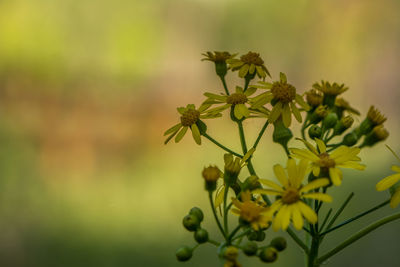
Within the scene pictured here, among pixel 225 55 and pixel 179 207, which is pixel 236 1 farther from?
pixel 225 55

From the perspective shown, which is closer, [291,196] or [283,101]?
[291,196]

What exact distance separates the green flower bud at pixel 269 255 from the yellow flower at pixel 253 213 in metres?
0.03

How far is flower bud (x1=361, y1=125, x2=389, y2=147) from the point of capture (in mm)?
1095

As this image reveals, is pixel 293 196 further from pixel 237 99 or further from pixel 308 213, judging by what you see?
pixel 237 99

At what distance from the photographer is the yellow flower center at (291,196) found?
80 cm

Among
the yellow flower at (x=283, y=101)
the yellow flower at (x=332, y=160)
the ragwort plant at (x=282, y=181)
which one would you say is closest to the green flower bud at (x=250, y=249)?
the ragwort plant at (x=282, y=181)

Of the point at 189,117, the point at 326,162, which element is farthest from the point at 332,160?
the point at 189,117

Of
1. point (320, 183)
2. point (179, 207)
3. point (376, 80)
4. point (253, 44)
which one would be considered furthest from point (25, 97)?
point (320, 183)

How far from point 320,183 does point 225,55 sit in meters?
0.47

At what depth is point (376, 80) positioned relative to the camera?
15.2 ft

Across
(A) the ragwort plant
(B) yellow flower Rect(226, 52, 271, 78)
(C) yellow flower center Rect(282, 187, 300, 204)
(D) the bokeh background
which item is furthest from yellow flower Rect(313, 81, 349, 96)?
(D) the bokeh background

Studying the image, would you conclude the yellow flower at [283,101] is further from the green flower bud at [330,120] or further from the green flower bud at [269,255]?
the green flower bud at [269,255]

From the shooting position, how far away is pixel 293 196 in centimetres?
Answer: 80

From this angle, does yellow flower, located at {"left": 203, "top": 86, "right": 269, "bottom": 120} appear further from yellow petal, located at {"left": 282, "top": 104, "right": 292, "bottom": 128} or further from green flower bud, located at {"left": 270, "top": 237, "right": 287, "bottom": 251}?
green flower bud, located at {"left": 270, "top": 237, "right": 287, "bottom": 251}
